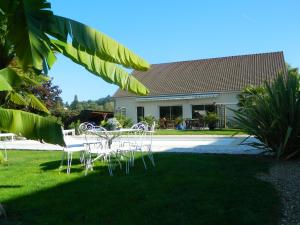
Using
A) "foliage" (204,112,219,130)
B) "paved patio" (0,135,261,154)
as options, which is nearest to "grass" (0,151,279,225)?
"paved patio" (0,135,261,154)

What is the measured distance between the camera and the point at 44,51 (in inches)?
146

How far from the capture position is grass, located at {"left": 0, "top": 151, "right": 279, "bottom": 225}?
532 cm

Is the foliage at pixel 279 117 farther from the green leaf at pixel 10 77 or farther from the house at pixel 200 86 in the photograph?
the house at pixel 200 86

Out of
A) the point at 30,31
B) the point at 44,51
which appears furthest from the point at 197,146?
the point at 30,31

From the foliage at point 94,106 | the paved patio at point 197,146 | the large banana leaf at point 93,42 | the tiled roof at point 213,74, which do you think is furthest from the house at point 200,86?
the large banana leaf at point 93,42

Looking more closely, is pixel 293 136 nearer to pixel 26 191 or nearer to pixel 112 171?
pixel 112 171

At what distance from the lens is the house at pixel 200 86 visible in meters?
33.2

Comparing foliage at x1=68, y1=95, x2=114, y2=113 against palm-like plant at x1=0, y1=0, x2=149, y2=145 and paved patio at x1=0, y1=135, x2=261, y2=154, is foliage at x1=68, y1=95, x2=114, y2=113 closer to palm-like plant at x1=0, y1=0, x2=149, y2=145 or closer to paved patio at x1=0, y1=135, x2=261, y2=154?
paved patio at x1=0, y1=135, x2=261, y2=154

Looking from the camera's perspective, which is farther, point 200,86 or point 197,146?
point 200,86

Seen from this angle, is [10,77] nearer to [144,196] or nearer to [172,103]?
[144,196]

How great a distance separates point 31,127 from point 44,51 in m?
1.47

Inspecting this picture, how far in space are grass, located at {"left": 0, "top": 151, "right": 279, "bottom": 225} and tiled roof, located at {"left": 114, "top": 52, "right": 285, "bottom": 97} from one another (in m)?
24.9

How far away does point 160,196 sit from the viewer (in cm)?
641

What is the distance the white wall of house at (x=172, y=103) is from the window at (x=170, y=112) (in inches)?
12.7
